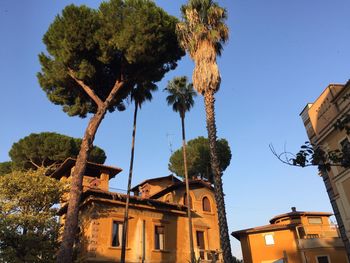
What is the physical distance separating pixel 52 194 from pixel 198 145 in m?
20.8

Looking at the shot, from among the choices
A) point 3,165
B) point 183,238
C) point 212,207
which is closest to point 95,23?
point 183,238

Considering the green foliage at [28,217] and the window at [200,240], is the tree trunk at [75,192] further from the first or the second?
the window at [200,240]

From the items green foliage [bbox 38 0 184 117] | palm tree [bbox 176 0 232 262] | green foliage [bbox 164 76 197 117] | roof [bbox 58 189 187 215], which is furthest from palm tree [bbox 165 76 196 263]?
palm tree [bbox 176 0 232 262]

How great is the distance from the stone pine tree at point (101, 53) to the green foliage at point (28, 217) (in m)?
4.92

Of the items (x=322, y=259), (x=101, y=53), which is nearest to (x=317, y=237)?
(x=322, y=259)

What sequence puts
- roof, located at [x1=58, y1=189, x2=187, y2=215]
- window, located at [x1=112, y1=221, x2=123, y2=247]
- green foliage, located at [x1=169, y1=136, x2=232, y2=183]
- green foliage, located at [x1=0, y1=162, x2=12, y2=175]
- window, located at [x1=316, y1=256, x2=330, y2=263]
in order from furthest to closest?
green foliage, located at [x1=169, y1=136, x2=232, y2=183]
green foliage, located at [x1=0, y1=162, x2=12, y2=175]
window, located at [x1=316, y1=256, x2=330, y2=263]
roof, located at [x1=58, y1=189, x2=187, y2=215]
window, located at [x1=112, y1=221, x2=123, y2=247]

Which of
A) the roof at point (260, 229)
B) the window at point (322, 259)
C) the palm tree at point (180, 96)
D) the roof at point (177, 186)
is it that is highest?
the palm tree at point (180, 96)

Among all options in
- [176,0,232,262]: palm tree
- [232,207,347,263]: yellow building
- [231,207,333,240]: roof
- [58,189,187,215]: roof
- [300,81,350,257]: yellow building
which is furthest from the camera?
[231,207,333,240]: roof

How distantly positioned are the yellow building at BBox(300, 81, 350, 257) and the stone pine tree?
386 inches

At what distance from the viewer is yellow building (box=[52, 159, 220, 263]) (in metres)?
19.4

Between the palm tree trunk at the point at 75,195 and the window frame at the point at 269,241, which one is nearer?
the palm tree trunk at the point at 75,195

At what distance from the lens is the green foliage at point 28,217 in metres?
17.6

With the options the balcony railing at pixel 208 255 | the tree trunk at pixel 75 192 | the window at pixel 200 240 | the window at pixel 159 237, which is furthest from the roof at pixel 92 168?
the balcony railing at pixel 208 255

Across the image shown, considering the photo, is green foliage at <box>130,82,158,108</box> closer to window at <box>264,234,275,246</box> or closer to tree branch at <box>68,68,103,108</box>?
tree branch at <box>68,68,103,108</box>
